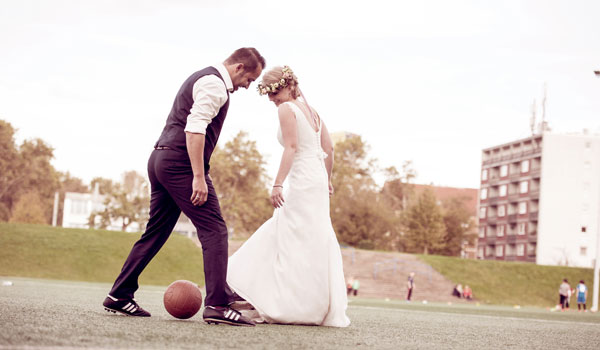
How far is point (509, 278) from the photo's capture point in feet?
173

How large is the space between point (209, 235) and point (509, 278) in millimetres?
50109

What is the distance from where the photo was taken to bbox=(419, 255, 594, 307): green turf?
48000 mm

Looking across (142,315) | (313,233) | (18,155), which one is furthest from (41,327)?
(18,155)

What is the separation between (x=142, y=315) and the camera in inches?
249

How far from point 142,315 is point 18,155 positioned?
63458 millimetres

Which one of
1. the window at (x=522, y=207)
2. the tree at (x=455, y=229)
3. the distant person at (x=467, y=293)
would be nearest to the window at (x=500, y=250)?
the window at (x=522, y=207)

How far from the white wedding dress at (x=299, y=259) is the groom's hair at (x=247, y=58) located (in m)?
0.87

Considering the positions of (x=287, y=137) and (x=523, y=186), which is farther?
(x=523, y=186)

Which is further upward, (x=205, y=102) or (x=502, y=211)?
(x=502, y=211)

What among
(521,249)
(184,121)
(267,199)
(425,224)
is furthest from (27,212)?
(184,121)

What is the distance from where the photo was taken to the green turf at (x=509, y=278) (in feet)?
157

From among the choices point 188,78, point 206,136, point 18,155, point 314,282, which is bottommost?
point 314,282

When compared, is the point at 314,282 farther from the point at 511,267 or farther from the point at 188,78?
the point at 511,267

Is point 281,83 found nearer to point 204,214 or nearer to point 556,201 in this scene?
point 204,214
